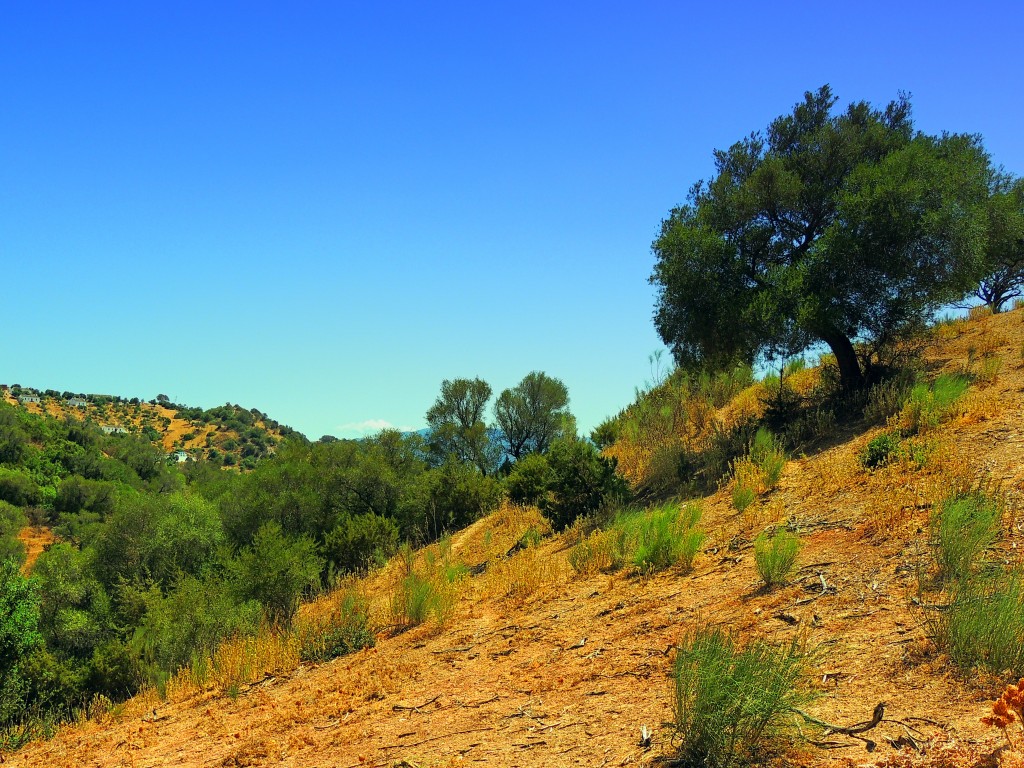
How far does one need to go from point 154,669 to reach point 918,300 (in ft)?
57.0

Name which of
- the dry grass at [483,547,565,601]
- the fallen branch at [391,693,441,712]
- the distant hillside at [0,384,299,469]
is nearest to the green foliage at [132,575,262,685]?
the dry grass at [483,547,565,601]

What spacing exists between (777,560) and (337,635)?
6.31 m

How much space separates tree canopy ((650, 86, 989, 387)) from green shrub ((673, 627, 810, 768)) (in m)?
10.5

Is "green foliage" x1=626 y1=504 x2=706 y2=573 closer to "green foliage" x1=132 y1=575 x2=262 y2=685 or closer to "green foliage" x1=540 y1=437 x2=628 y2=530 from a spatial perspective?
"green foliage" x1=540 y1=437 x2=628 y2=530

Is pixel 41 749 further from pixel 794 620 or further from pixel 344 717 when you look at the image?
pixel 794 620

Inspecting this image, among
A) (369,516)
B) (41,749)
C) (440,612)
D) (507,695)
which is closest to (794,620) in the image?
(507,695)

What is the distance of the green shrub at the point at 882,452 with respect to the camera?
10420mm

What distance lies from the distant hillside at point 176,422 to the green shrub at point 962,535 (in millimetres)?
86871

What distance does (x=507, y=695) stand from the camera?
6.23 m

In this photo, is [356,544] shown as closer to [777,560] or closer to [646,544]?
[646,544]

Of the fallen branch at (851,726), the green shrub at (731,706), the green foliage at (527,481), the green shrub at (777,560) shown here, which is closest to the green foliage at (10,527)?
the green foliage at (527,481)

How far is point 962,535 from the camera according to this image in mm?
6121

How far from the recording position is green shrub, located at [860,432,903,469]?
10420 mm

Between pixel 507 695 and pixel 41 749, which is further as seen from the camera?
pixel 41 749
